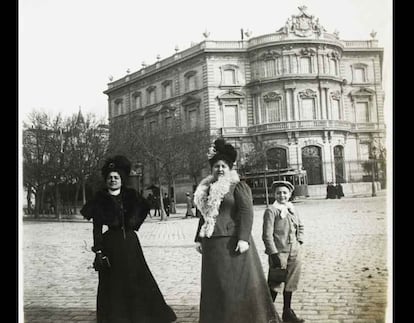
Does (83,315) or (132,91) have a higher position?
(132,91)

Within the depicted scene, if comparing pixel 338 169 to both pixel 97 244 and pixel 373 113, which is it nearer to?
pixel 373 113

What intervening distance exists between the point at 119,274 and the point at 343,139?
2157mm

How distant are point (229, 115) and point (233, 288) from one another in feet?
4.80

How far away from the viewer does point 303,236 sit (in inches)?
144

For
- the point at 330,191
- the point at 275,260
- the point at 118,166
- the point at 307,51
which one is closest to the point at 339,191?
the point at 330,191

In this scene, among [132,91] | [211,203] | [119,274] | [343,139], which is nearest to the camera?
[211,203]

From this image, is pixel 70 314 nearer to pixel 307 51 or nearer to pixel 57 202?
pixel 57 202

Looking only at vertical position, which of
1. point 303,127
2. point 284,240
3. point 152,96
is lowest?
point 284,240

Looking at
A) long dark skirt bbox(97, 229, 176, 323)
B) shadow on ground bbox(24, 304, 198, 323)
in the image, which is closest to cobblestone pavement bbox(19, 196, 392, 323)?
shadow on ground bbox(24, 304, 198, 323)

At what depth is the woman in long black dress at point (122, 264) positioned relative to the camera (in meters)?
3.59

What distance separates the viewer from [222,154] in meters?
3.55

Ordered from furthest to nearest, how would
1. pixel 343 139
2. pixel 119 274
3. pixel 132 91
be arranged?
pixel 132 91 < pixel 343 139 < pixel 119 274

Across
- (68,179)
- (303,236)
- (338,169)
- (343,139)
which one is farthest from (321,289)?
(68,179)

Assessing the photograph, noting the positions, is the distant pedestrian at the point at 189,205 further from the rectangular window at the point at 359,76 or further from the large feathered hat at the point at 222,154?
the rectangular window at the point at 359,76
